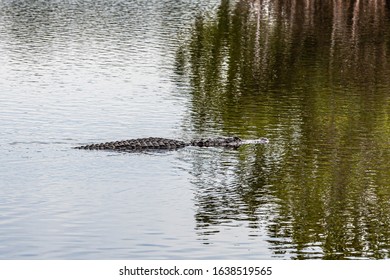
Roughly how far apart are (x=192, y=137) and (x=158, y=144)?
249cm

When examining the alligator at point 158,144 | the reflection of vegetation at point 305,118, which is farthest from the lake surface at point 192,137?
the alligator at point 158,144

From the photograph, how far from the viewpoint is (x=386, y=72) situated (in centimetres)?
5706

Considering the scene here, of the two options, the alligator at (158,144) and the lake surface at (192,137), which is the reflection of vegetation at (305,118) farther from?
the alligator at (158,144)

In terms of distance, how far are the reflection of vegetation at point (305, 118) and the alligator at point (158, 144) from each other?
4.36ft

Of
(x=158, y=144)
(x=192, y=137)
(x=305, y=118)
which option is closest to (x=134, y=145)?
(x=158, y=144)

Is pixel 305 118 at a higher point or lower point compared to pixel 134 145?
lower

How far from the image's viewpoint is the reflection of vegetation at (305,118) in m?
28.5

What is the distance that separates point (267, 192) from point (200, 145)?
19.6 ft

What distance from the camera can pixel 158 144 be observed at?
36219 mm

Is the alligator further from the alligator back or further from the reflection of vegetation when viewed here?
the reflection of vegetation

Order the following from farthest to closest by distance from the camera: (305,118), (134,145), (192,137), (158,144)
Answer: (305,118) < (192,137) < (158,144) < (134,145)

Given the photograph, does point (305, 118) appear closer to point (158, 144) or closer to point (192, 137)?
point (192, 137)

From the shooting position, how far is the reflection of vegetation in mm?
28453

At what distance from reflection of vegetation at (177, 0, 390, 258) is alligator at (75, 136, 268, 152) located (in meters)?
1.33
